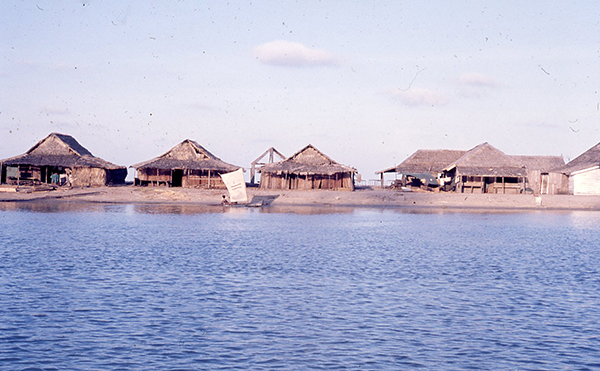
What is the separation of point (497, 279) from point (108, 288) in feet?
38.8

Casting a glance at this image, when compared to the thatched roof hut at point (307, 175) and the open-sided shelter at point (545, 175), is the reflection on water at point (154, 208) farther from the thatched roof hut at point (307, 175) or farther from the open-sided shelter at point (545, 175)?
the open-sided shelter at point (545, 175)

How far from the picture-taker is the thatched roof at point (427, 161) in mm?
72062

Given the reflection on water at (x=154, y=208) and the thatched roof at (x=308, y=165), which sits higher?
the thatched roof at (x=308, y=165)

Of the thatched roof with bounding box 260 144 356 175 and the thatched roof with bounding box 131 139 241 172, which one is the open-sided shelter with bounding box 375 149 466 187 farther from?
the thatched roof with bounding box 131 139 241 172

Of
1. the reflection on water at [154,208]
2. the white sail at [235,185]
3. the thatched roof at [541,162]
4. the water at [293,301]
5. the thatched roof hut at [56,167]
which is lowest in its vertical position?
the water at [293,301]

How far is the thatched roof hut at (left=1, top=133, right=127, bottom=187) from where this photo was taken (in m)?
62.9

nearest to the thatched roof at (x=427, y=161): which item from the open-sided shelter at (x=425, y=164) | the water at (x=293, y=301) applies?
the open-sided shelter at (x=425, y=164)

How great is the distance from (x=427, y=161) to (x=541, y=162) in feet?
44.6

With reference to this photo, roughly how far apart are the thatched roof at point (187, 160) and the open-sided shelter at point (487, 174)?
22527mm

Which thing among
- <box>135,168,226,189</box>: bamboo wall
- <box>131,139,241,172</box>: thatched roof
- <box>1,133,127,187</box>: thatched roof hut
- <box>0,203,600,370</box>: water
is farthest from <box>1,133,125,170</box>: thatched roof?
<box>0,203,600,370</box>: water

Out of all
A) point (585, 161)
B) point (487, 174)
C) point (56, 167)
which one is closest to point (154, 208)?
point (56, 167)

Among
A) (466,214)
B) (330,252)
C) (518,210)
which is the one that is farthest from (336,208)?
(330,252)

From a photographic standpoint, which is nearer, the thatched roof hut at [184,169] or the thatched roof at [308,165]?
the thatched roof hut at [184,169]

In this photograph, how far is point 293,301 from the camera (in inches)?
630
